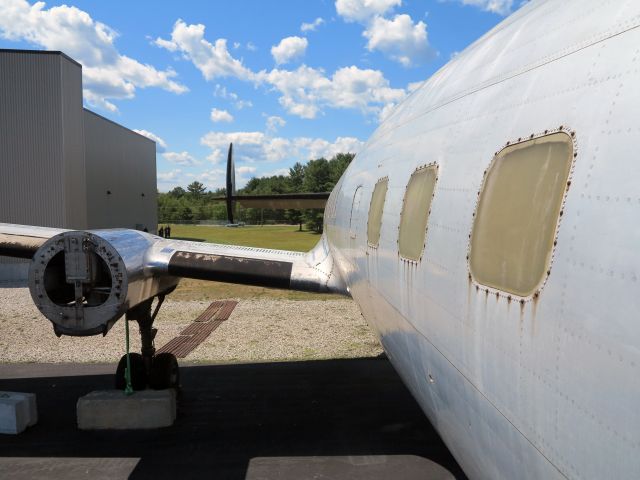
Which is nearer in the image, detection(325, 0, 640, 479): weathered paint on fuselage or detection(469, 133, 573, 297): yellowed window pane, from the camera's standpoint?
detection(325, 0, 640, 479): weathered paint on fuselage

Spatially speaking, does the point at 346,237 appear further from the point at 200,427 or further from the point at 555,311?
the point at 555,311

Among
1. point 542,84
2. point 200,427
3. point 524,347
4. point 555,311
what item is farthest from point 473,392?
point 200,427

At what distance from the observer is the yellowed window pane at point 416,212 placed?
3.15 m

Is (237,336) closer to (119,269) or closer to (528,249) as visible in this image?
(119,269)

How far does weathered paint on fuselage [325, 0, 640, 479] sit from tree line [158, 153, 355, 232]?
55.2 metres

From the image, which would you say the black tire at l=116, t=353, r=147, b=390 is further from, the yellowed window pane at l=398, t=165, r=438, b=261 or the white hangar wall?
the white hangar wall

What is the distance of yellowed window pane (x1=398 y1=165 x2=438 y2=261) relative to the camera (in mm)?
3146

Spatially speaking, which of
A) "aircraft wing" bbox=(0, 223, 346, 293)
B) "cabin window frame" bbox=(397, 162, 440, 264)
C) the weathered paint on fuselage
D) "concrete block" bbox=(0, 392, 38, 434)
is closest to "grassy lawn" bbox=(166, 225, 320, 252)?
"aircraft wing" bbox=(0, 223, 346, 293)

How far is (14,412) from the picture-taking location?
6879 mm

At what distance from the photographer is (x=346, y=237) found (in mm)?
6441

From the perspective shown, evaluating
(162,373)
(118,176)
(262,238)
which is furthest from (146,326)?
(262,238)

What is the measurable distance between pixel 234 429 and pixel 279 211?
8810 cm

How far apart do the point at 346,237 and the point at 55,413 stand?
531cm

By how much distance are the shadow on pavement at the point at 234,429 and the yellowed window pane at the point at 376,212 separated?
3.15m
